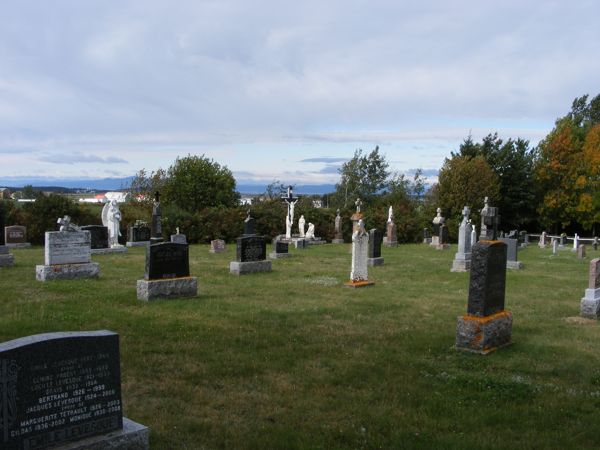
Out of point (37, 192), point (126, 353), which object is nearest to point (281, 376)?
point (126, 353)

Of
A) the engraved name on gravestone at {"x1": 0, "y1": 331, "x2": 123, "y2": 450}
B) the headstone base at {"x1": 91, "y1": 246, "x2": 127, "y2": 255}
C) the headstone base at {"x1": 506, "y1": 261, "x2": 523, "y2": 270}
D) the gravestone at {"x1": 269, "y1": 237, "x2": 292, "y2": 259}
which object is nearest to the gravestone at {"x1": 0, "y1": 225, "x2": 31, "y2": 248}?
the headstone base at {"x1": 91, "y1": 246, "x2": 127, "y2": 255}

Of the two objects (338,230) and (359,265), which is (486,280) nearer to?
(359,265)

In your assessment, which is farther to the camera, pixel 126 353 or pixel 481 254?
pixel 481 254

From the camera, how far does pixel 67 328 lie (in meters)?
9.03

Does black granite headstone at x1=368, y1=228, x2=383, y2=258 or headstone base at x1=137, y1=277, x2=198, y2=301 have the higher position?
black granite headstone at x1=368, y1=228, x2=383, y2=258

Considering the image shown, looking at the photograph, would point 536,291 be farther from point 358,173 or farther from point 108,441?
point 358,173

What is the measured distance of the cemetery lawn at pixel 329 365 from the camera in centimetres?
548

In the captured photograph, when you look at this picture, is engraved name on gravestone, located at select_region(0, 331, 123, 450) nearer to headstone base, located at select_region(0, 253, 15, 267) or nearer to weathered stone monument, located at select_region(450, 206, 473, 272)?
headstone base, located at select_region(0, 253, 15, 267)

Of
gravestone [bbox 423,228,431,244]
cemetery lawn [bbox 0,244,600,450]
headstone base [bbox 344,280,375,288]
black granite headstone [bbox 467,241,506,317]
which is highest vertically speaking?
black granite headstone [bbox 467,241,506,317]

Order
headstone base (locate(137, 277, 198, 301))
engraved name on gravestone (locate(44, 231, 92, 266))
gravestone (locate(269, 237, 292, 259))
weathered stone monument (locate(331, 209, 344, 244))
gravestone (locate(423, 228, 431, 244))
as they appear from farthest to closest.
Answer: gravestone (locate(423, 228, 431, 244))
weathered stone monument (locate(331, 209, 344, 244))
gravestone (locate(269, 237, 292, 259))
engraved name on gravestone (locate(44, 231, 92, 266))
headstone base (locate(137, 277, 198, 301))

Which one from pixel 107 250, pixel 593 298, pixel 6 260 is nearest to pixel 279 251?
pixel 107 250

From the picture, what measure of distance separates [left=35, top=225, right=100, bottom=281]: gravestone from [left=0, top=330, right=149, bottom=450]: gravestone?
34.9 ft

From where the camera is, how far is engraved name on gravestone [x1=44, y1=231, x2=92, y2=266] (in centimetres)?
1434

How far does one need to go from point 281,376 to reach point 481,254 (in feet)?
12.5
